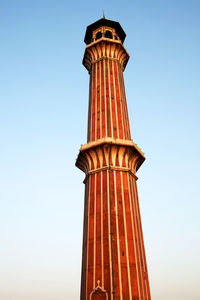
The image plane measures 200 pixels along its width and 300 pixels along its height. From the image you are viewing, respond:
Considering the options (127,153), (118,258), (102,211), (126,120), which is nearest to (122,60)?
(126,120)

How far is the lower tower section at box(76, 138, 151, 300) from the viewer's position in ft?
83.4

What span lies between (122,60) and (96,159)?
2087cm

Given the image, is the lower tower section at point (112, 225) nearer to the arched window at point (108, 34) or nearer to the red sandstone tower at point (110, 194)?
the red sandstone tower at point (110, 194)

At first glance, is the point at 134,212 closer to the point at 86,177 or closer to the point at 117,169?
the point at 117,169

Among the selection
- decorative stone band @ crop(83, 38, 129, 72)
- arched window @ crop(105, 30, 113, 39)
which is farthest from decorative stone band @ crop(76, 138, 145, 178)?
arched window @ crop(105, 30, 113, 39)

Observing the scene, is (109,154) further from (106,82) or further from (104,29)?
(104,29)

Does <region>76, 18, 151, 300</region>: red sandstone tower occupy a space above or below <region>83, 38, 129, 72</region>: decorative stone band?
below

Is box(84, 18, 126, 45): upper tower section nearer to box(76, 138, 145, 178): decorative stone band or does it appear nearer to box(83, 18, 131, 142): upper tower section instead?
box(83, 18, 131, 142): upper tower section

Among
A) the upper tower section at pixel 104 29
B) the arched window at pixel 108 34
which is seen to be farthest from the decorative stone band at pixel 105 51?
the arched window at pixel 108 34

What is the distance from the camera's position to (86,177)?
33.4 m

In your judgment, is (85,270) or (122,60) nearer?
(85,270)

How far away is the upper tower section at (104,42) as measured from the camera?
43.3 m

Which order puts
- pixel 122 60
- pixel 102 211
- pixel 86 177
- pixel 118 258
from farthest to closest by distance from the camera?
pixel 122 60 → pixel 86 177 → pixel 102 211 → pixel 118 258

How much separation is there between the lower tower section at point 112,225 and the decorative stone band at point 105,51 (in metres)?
17.6
